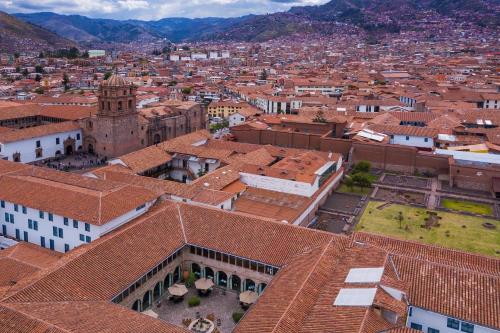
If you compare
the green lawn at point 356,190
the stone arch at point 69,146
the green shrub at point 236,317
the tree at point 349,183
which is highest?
the stone arch at point 69,146

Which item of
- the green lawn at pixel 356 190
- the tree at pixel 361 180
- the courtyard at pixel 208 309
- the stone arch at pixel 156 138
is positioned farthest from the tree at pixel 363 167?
the courtyard at pixel 208 309

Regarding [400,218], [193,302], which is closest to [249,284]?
[193,302]

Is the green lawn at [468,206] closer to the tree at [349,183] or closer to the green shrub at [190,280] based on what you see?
the tree at [349,183]

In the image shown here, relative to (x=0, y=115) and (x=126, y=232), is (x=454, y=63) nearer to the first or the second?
(x=0, y=115)

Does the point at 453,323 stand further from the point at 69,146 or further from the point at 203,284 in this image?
the point at 69,146

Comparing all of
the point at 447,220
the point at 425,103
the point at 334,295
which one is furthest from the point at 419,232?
the point at 425,103

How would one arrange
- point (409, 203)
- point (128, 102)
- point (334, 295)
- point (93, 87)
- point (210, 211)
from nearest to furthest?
point (334, 295), point (210, 211), point (409, 203), point (128, 102), point (93, 87)
